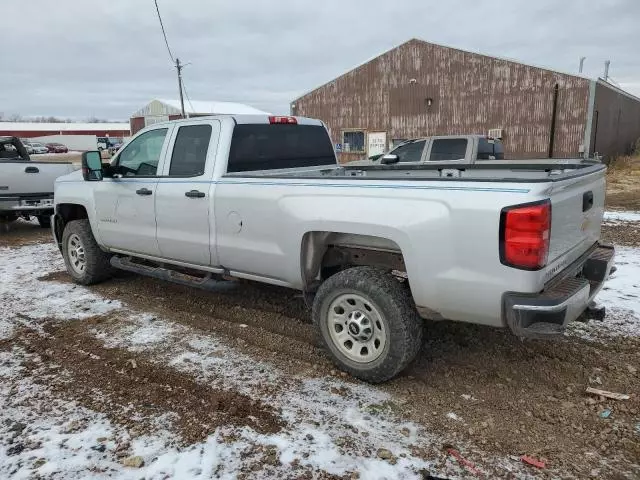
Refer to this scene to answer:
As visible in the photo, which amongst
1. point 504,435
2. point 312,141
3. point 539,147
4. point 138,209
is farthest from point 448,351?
point 539,147

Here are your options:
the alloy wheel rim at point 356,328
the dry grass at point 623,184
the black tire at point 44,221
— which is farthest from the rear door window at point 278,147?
the dry grass at point 623,184

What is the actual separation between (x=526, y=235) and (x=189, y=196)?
9.60ft

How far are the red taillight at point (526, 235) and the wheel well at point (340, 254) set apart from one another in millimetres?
804

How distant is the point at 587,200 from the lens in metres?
3.52

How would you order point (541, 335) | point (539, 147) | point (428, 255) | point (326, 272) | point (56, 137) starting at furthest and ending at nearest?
point (56, 137) → point (539, 147) → point (326, 272) → point (428, 255) → point (541, 335)

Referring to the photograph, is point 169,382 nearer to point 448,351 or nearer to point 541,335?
point 448,351

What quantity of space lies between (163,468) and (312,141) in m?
3.60

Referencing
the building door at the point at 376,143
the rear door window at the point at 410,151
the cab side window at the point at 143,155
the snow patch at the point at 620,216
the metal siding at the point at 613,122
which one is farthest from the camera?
the building door at the point at 376,143

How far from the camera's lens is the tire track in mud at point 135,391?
3188 millimetres

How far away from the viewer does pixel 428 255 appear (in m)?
3.16

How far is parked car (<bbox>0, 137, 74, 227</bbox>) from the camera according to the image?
9.38 metres

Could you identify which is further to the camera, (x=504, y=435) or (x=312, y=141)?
(x=312, y=141)

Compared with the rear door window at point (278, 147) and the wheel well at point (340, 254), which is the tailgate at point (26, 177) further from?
the wheel well at point (340, 254)

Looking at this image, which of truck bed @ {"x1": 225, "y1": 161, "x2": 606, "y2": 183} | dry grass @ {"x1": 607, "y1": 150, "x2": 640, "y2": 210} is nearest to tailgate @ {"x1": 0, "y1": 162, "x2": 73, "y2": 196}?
truck bed @ {"x1": 225, "y1": 161, "x2": 606, "y2": 183}
